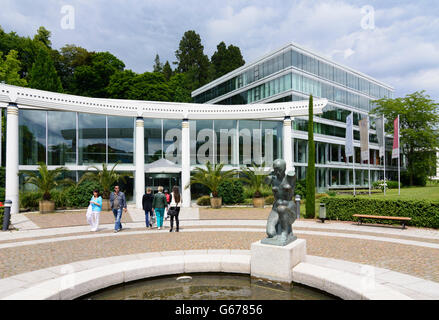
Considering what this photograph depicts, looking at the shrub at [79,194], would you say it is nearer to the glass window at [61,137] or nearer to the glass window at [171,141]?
the glass window at [61,137]

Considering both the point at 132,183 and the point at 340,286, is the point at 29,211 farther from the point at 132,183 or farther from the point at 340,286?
the point at 340,286

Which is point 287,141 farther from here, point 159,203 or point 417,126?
point 417,126

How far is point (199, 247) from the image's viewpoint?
848cm

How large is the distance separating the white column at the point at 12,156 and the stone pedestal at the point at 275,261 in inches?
695

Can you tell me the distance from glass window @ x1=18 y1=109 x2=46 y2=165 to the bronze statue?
20.6 meters

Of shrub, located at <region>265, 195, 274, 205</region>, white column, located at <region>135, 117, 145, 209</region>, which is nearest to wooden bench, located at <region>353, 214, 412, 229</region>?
shrub, located at <region>265, 195, 274, 205</region>

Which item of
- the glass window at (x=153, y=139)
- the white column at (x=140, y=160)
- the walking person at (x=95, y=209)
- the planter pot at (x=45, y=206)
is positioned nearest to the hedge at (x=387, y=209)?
the walking person at (x=95, y=209)

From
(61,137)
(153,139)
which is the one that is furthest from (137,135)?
(61,137)

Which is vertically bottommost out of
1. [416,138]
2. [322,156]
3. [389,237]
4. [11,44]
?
[389,237]

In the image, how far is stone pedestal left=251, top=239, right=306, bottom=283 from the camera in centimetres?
548

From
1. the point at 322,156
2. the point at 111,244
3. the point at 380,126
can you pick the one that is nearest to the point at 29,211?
the point at 111,244

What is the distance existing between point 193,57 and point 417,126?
53.8m

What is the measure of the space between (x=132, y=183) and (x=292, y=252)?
19.5 metres
